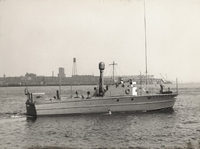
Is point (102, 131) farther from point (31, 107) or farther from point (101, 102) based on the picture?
point (31, 107)

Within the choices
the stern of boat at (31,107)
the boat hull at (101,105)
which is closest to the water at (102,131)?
the boat hull at (101,105)

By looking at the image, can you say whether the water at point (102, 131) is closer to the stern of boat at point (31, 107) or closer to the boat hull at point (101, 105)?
the boat hull at point (101, 105)

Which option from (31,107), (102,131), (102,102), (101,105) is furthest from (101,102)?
(102,131)

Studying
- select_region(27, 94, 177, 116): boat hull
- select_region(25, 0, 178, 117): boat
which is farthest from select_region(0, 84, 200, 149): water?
select_region(25, 0, 178, 117): boat

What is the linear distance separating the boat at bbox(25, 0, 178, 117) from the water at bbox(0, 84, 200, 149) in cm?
87

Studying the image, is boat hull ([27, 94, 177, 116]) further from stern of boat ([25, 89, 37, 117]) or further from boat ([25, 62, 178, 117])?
stern of boat ([25, 89, 37, 117])

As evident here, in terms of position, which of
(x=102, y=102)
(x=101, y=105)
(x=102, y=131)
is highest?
(x=102, y=102)

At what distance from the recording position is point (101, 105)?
45594mm

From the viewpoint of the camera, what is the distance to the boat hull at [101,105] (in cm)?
4428

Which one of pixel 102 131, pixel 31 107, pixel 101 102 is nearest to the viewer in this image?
pixel 102 131

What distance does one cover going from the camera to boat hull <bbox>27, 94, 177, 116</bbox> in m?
44.3

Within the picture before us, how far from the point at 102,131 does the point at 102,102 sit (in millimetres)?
11512

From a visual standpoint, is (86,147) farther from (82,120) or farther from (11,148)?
(82,120)

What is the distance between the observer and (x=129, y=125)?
38.2 m
